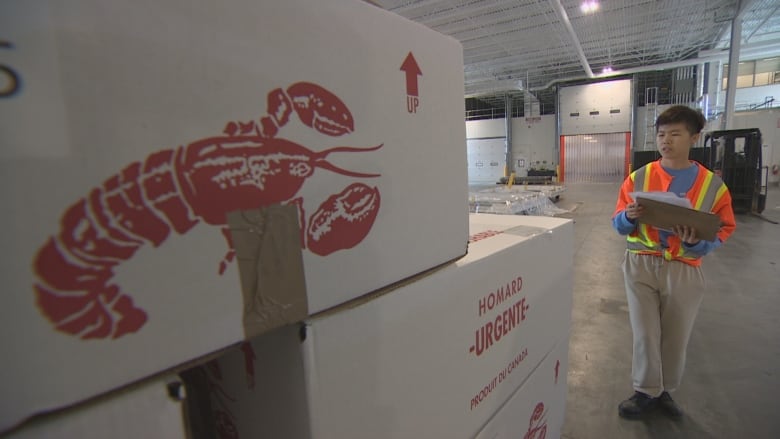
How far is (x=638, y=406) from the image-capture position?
167 centimetres

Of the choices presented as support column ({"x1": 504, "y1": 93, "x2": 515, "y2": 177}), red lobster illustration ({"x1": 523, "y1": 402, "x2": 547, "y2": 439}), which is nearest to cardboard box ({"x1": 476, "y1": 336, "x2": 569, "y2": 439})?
red lobster illustration ({"x1": 523, "y1": 402, "x2": 547, "y2": 439})

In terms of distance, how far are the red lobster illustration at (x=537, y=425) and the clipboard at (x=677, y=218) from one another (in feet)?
2.69

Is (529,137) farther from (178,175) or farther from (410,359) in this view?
(178,175)

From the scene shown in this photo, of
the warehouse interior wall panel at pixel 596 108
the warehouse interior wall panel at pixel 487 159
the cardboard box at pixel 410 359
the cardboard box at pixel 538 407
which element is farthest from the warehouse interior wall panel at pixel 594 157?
the cardboard box at pixel 410 359

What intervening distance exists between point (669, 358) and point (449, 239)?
152 centimetres

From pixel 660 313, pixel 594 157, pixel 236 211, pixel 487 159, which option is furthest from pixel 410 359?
pixel 487 159

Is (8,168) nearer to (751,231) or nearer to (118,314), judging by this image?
(118,314)

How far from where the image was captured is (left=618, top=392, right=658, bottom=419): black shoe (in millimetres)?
1665

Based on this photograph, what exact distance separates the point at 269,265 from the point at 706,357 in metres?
2.71

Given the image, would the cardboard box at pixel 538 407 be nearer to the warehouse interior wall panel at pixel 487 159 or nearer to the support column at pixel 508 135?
the support column at pixel 508 135

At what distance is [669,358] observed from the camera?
5.22 feet

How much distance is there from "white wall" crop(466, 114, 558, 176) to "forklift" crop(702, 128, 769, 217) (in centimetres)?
644

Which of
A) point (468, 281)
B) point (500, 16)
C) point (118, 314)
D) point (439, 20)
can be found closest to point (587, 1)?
point (500, 16)

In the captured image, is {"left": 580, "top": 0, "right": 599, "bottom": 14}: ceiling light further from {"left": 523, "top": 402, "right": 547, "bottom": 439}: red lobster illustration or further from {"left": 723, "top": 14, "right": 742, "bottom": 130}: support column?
{"left": 523, "top": 402, "right": 547, "bottom": 439}: red lobster illustration
